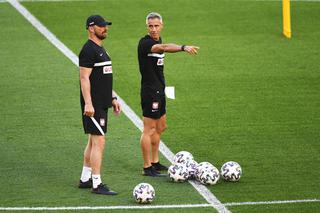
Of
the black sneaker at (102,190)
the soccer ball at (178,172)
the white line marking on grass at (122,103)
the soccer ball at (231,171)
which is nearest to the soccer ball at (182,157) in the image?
the soccer ball at (178,172)

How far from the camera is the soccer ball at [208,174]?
1370cm

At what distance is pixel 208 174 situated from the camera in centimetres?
1370

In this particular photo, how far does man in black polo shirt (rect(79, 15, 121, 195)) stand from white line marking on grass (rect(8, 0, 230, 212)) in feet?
4.20

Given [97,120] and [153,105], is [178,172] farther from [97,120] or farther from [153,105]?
[97,120]

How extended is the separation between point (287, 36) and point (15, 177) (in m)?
12.0

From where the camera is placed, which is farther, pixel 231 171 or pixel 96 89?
pixel 231 171

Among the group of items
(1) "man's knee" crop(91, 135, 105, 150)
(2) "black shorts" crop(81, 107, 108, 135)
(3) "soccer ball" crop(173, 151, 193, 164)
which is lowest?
(3) "soccer ball" crop(173, 151, 193, 164)

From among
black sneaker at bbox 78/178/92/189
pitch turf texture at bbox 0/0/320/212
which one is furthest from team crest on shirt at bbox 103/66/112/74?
pitch turf texture at bbox 0/0/320/212

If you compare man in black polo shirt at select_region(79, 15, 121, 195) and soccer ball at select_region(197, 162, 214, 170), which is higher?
man in black polo shirt at select_region(79, 15, 121, 195)

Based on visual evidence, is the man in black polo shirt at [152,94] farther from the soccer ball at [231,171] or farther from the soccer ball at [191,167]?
the soccer ball at [231,171]

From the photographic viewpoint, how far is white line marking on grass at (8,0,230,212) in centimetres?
1317

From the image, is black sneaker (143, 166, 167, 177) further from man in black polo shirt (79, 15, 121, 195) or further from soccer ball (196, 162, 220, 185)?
man in black polo shirt (79, 15, 121, 195)

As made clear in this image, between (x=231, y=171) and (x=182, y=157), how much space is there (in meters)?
0.88

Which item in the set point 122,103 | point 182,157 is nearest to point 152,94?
point 182,157
